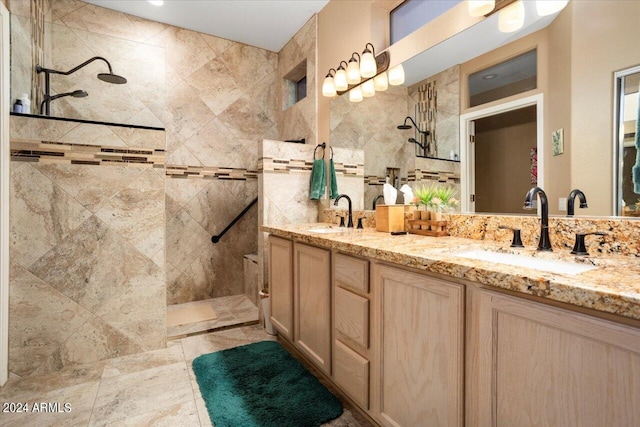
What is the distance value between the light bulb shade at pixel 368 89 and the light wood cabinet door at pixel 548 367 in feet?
6.19

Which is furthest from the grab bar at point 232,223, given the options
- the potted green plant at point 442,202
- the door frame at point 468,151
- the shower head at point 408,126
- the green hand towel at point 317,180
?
the door frame at point 468,151

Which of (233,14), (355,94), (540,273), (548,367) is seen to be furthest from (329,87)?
(548,367)

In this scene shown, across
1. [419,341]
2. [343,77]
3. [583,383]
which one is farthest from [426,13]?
[583,383]

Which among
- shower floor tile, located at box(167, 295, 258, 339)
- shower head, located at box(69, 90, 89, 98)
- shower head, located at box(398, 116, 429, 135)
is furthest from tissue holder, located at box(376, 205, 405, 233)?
shower head, located at box(69, 90, 89, 98)

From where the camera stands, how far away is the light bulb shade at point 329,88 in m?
2.75

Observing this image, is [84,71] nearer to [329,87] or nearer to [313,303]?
[329,87]

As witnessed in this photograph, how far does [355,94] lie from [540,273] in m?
2.10

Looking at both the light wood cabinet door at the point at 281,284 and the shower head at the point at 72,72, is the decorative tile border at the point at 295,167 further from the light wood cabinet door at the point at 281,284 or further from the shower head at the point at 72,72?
the shower head at the point at 72,72

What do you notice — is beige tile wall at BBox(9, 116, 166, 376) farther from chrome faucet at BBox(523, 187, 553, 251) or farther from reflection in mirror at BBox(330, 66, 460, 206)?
chrome faucet at BBox(523, 187, 553, 251)

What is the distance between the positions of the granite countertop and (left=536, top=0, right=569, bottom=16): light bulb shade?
1.02 m

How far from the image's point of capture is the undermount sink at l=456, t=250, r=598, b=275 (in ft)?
3.27

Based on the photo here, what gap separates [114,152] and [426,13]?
7.70ft

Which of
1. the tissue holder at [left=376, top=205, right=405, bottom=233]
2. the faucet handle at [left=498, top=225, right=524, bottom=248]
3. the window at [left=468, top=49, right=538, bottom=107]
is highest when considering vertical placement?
the window at [left=468, top=49, right=538, bottom=107]

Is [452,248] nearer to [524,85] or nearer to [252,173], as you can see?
[524,85]
